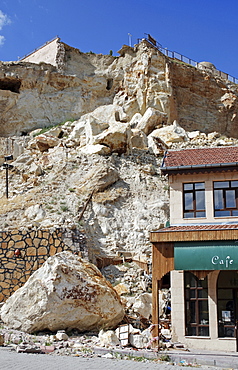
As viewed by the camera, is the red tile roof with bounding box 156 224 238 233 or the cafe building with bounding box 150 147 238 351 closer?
the cafe building with bounding box 150 147 238 351

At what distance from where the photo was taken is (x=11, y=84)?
41062 millimetres

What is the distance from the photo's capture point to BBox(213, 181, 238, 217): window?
50.6 feet

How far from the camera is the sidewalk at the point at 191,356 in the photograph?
471 inches

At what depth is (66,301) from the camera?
14648 millimetres

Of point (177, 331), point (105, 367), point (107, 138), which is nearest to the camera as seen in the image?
point (105, 367)

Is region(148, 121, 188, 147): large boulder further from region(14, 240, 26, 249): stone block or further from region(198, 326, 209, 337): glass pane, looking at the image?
region(198, 326, 209, 337): glass pane

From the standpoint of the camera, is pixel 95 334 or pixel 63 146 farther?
pixel 63 146

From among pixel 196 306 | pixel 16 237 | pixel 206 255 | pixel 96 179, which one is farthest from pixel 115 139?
pixel 206 255

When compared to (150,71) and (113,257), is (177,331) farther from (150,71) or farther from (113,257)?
(150,71)

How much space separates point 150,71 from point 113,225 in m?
21.0

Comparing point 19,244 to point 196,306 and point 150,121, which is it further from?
point 150,121

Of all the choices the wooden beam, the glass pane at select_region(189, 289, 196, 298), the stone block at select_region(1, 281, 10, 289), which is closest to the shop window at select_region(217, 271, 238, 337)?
the glass pane at select_region(189, 289, 196, 298)

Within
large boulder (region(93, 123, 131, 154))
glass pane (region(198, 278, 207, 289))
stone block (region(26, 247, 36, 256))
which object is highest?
large boulder (region(93, 123, 131, 154))

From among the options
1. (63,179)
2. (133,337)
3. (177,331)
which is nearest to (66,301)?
(133,337)
